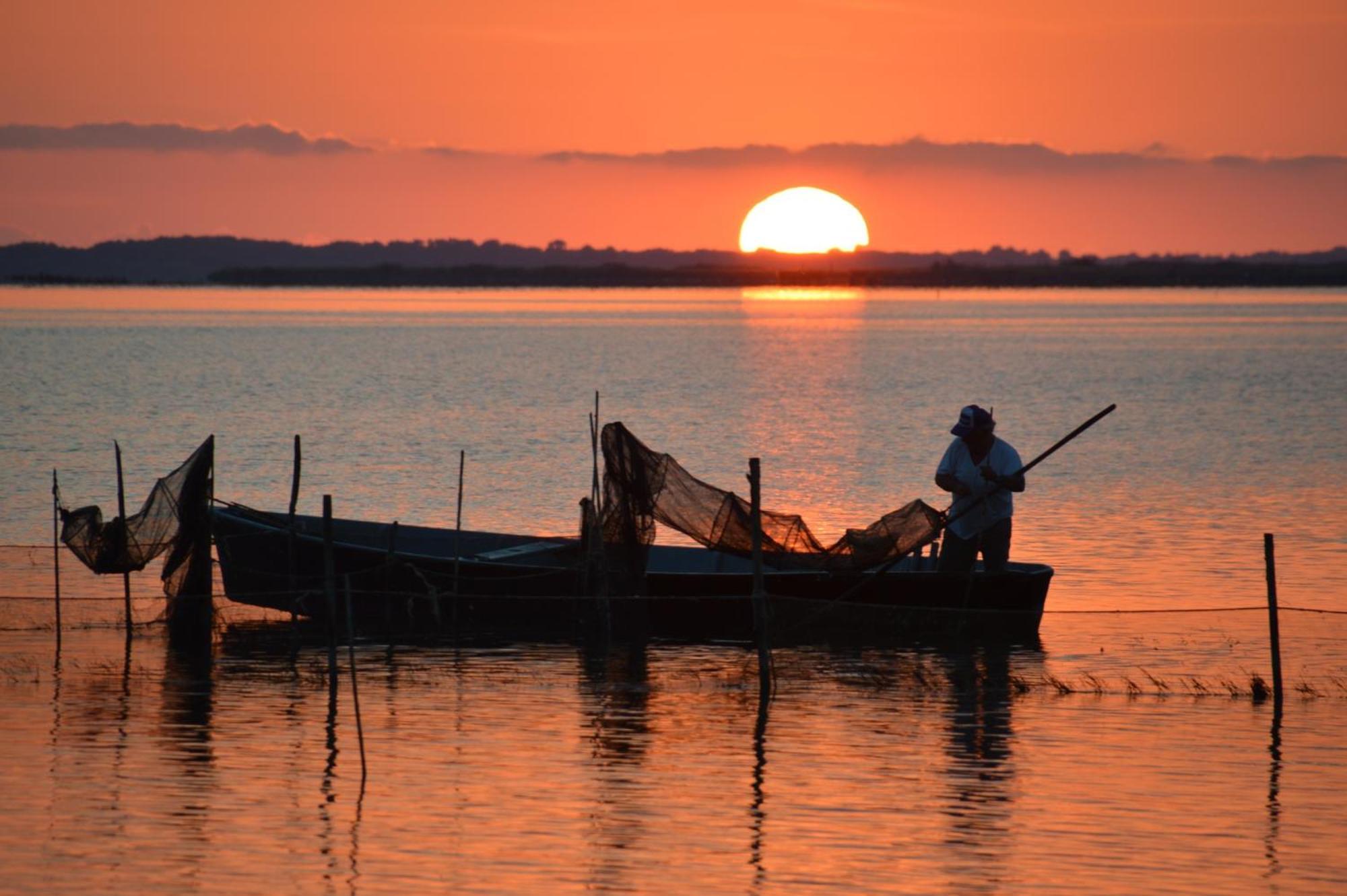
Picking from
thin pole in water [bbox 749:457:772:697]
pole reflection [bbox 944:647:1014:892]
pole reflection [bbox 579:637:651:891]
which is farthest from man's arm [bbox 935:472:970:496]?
pole reflection [bbox 579:637:651:891]

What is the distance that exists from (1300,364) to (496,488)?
72498mm

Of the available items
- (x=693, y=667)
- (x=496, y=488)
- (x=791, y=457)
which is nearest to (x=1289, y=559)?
(x=693, y=667)

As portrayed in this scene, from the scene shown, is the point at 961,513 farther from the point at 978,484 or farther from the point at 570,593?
the point at 570,593

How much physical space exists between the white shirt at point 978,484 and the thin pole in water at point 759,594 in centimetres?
219

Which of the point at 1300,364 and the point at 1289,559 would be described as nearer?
the point at 1289,559

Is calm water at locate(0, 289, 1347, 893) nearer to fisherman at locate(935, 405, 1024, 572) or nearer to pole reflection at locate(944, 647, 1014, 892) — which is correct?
pole reflection at locate(944, 647, 1014, 892)

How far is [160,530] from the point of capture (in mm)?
18781

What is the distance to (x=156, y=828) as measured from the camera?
12.3m

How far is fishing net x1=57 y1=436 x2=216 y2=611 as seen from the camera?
1875 cm

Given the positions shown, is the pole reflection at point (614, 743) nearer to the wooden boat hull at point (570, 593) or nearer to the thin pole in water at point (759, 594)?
the wooden boat hull at point (570, 593)

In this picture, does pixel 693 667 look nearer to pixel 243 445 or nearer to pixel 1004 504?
pixel 1004 504

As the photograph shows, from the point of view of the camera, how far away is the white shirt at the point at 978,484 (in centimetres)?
1806

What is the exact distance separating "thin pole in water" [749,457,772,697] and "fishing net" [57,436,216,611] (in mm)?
5463

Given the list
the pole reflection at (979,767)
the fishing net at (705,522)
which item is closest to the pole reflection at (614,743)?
the fishing net at (705,522)
